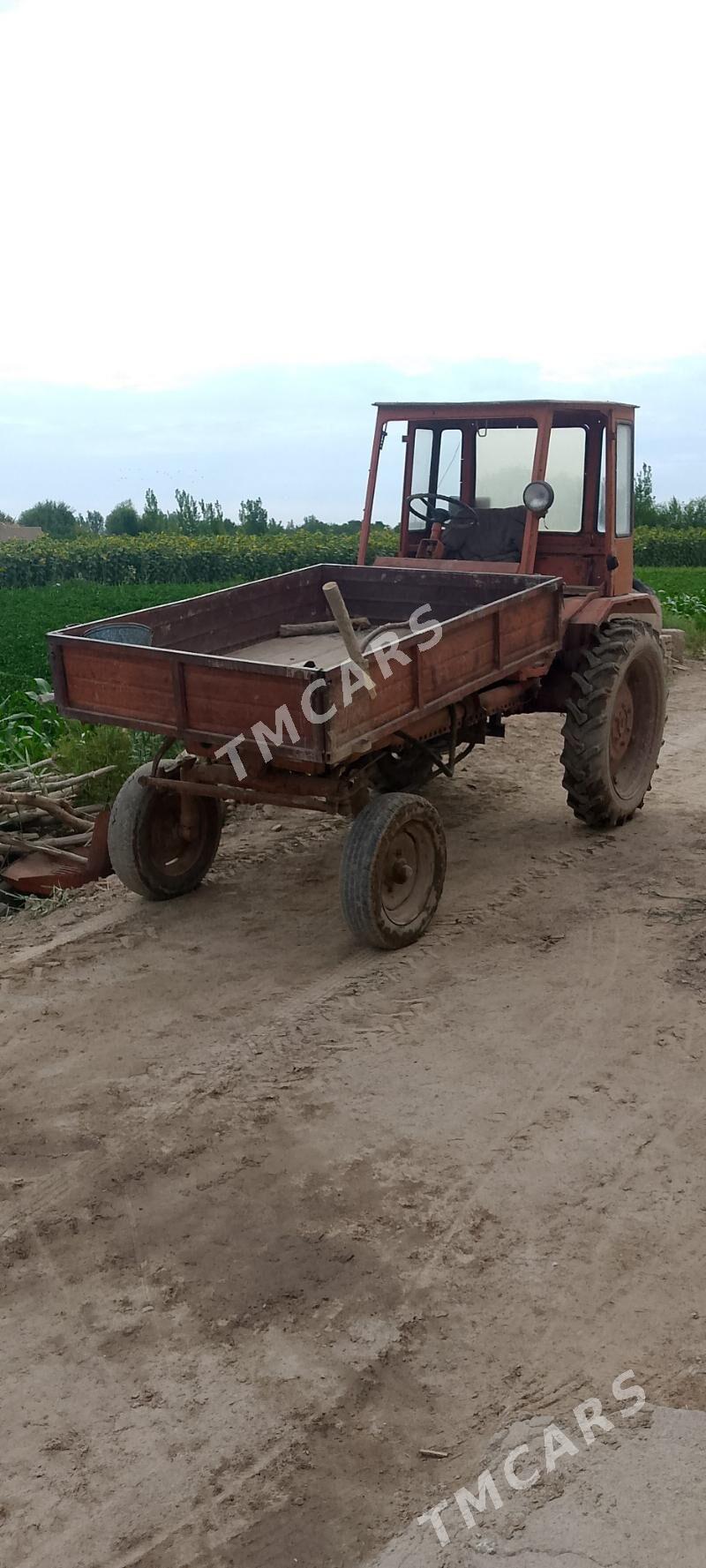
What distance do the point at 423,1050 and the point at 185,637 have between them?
9.34ft

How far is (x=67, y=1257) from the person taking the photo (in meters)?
3.92

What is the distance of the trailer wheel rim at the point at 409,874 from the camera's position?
19.6 ft

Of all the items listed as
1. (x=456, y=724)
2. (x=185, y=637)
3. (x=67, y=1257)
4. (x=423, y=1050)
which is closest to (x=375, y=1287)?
(x=67, y=1257)

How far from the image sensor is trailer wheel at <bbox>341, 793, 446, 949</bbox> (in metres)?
5.75

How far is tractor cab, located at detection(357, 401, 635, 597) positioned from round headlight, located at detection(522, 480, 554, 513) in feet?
0.58

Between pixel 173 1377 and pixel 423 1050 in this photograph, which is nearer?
pixel 173 1377

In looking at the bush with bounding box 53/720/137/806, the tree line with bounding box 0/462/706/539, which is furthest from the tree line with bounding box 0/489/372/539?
the bush with bounding box 53/720/137/806

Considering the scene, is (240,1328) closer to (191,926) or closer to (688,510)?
(191,926)

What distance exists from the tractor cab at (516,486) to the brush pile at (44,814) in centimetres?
243

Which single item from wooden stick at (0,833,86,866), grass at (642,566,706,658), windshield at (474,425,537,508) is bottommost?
wooden stick at (0,833,86,866)

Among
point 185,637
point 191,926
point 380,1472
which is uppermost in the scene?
point 185,637

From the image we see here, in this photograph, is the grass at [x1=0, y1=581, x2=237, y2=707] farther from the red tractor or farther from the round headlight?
Result: the round headlight

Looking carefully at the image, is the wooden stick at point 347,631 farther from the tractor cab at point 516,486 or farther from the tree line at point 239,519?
the tree line at point 239,519

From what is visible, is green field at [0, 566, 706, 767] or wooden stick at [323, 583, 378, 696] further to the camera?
green field at [0, 566, 706, 767]
